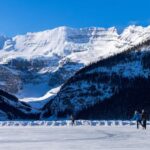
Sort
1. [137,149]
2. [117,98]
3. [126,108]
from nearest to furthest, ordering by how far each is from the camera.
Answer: [137,149] → [126,108] → [117,98]

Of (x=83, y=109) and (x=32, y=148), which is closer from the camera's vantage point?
(x=32, y=148)

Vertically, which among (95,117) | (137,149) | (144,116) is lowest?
(137,149)

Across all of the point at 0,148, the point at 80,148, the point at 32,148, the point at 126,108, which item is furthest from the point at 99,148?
the point at 126,108

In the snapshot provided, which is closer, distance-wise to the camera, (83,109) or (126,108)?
(126,108)

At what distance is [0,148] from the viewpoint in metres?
29.8

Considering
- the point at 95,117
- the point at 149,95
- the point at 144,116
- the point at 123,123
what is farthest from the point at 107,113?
the point at 144,116

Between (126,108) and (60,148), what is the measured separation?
154 meters

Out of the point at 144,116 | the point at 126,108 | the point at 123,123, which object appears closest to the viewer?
the point at 144,116

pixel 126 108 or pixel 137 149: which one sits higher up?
pixel 126 108

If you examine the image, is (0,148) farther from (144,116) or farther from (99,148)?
(144,116)

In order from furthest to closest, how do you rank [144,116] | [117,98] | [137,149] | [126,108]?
[117,98] < [126,108] < [144,116] < [137,149]

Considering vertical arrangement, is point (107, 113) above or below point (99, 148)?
above

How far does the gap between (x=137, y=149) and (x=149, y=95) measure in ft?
534

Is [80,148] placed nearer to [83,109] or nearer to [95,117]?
[95,117]
